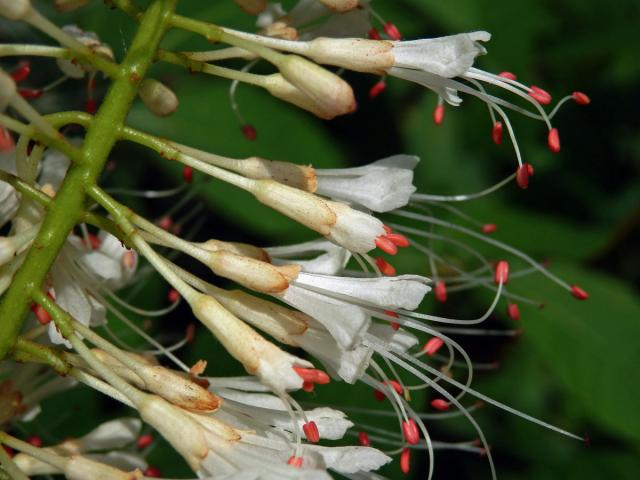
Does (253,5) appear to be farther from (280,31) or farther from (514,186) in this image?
(514,186)

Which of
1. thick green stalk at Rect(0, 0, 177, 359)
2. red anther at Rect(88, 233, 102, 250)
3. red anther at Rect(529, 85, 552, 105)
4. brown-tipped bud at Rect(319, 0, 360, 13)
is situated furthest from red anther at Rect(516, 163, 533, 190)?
red anther at Rect(88, 233, 102, 250)

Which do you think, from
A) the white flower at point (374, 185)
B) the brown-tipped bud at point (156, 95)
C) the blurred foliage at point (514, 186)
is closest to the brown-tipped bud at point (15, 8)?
the brown-tipped bud at point (156, 95)

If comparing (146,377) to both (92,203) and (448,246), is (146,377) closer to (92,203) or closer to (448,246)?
(92,203)

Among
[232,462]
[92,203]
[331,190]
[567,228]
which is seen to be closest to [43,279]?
[92,203]

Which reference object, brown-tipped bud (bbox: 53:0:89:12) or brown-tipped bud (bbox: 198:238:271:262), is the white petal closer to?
brown-tipped bud (bbox: 198:238:271:262)

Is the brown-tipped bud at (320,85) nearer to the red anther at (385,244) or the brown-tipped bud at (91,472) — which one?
the red anther at (385,244)

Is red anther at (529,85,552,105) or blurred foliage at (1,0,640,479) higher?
red anther at (529,85,552,105)
